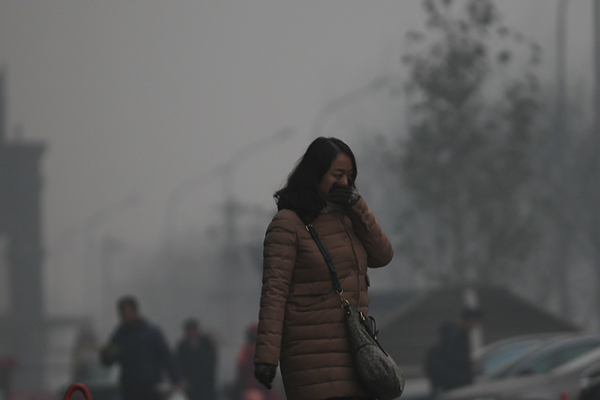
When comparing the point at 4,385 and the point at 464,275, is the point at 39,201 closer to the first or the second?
the point at 464,275

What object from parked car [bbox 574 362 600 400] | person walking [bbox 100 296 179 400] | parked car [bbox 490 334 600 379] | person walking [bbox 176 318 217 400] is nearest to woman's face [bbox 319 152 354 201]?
person walking [bbox 100 296 179 400]

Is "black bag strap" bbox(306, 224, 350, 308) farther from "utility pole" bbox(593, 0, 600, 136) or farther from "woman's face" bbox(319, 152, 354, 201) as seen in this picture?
"utility pole" bbox(593, 0, 600, 136)

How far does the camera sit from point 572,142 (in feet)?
137

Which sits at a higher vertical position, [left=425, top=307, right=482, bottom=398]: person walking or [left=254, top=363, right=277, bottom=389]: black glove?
[left=254, top=363, right=277, bottom=389]: black glove

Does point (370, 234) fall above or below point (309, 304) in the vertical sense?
above

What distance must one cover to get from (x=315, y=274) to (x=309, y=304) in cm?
11

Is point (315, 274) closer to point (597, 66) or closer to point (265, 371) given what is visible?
point (265, 371)

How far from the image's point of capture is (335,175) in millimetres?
4027

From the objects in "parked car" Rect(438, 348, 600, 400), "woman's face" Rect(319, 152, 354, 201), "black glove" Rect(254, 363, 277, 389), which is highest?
"woman's face" Rect(319, 152, 354, 201)

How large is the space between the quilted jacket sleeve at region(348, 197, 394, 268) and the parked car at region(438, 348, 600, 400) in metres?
7.18

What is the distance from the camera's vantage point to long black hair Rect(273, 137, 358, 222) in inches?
158

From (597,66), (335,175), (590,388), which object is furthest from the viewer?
(597,66)

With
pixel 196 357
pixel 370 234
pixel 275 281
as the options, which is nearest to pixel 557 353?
pixel 196 357

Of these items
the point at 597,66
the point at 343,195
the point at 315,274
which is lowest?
the point at 315,274
